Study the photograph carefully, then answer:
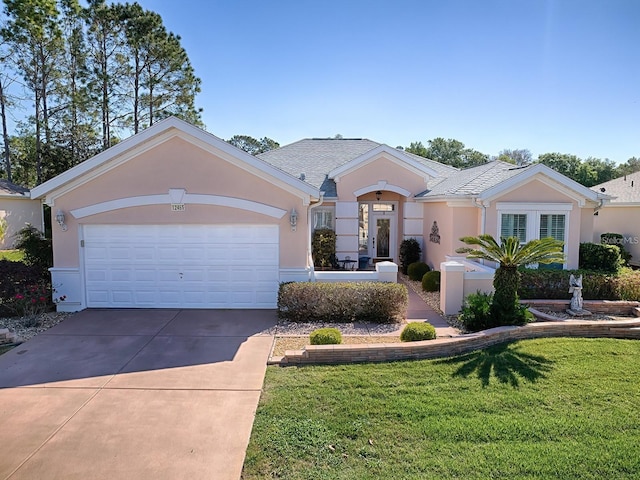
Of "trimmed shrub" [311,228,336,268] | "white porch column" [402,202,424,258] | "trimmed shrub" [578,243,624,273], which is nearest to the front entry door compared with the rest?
"white porch column" [402,202,424,258]

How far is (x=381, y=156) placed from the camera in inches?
687

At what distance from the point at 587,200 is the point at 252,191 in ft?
39.8

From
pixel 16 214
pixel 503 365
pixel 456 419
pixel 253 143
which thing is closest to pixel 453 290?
pixel 503 365

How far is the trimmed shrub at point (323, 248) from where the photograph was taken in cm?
1689

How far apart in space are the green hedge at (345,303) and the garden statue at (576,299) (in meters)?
5.13

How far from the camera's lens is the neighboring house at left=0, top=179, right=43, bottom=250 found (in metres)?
26.2

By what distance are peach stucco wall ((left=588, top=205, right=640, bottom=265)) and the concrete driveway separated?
20.5 m

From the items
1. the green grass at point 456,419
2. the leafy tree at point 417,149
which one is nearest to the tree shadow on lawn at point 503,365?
the green grass at point 456,419

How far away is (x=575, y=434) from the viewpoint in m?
4.93

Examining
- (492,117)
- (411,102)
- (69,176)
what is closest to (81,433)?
(69,176)

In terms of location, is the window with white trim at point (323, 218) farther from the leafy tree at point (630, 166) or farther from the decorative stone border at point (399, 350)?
the leafy tree at point (630, 166)

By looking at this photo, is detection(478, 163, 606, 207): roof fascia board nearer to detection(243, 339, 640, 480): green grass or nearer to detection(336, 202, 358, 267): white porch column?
detection(336, 202, 358, 267): white porch column

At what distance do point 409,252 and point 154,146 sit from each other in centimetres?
1133

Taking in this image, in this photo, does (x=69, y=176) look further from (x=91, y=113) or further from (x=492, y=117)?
(x=91, y=113)
